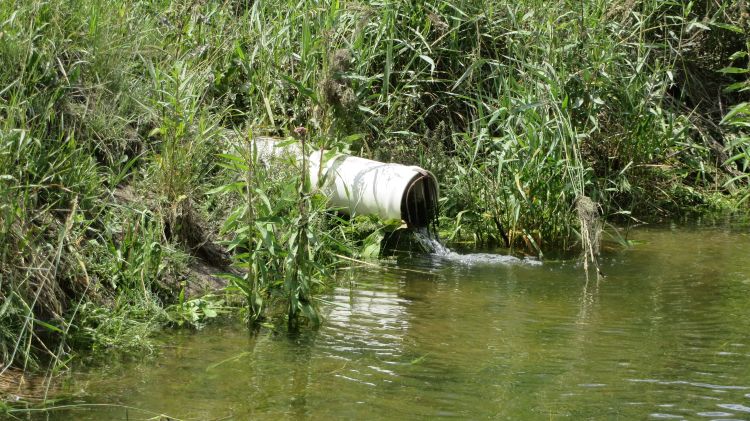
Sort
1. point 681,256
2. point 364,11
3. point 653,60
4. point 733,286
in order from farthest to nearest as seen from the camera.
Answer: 1. point 653,60
2. point 364,11
3. point 681,256
4. point 733,286

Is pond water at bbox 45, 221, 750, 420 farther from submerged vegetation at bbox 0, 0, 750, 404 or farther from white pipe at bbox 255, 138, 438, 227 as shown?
white pipe at bbox 255, 138, 438, 227

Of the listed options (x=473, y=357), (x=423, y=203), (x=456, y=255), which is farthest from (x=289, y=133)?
(x=473, y=357)

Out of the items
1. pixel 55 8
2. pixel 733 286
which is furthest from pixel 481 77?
pixel 55 8

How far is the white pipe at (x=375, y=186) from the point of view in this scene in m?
7.20

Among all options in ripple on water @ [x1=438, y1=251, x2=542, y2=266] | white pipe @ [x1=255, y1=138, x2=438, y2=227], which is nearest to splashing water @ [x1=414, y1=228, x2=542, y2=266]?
ripple on water @ [x1=438, y1=251, x2=542, y2=266]

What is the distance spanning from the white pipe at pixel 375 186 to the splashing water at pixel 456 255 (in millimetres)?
117

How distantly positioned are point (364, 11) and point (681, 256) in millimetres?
3038

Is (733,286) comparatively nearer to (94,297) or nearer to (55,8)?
(94,297)

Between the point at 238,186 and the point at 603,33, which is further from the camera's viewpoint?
the point at 603,33

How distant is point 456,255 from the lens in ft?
24.1

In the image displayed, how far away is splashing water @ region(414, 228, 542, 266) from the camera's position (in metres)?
7.18

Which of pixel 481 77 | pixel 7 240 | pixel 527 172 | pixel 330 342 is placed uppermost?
pixel 481 77

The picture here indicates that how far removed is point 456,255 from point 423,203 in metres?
0.47

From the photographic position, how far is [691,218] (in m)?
8.79
